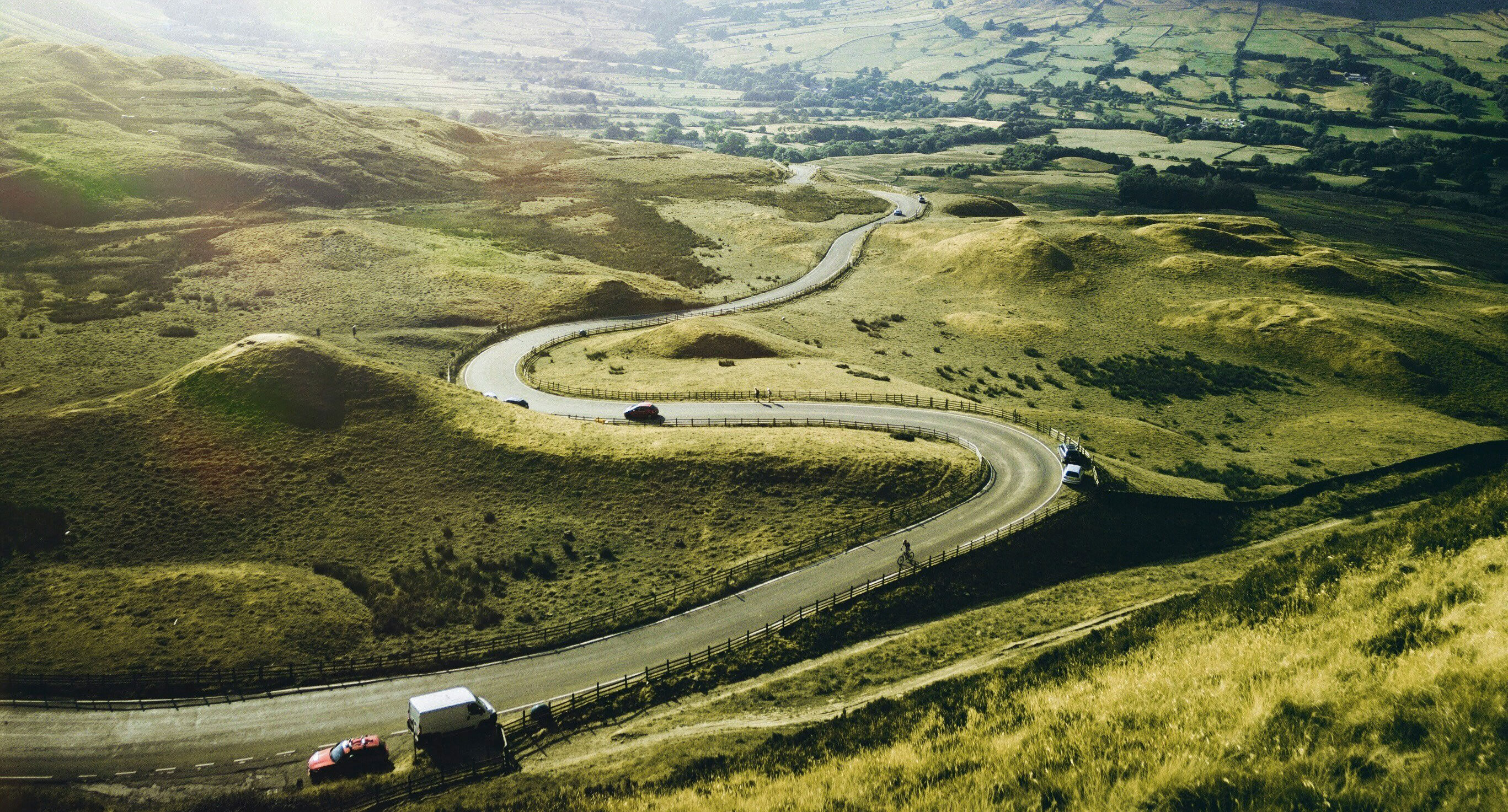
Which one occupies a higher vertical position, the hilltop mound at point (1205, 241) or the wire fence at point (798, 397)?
the hilltop mound at point (1205, 241)

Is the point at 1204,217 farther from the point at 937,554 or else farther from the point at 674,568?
the point at 674,568

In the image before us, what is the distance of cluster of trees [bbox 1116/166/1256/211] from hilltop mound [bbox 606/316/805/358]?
128468 mm

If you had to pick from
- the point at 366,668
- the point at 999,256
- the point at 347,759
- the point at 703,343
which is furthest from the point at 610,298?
the point at 347,759

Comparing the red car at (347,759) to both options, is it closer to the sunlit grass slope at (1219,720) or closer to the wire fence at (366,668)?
the sunlit grass slope at (1219,720)

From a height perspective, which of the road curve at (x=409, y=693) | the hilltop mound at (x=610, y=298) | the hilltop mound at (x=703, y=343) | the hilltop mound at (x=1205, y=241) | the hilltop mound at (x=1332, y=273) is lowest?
the road curve at (x=409, y=693)

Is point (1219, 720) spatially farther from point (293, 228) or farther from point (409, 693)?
point (293, 228)

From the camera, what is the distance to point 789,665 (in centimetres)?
3522

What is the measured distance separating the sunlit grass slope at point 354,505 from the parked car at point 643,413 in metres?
2.46

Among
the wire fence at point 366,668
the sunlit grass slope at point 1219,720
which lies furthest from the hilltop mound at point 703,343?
the sunlit grass slope at point 1219,720

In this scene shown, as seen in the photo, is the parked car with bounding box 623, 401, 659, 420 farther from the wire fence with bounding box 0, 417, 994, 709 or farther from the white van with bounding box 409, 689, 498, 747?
the white van with bounding box 409, 689, 498, 747

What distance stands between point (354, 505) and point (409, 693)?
1551cm

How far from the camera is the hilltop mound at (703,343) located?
77.4 metres

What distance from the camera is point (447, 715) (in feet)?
95.9

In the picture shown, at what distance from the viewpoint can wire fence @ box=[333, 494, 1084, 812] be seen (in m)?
27.2
